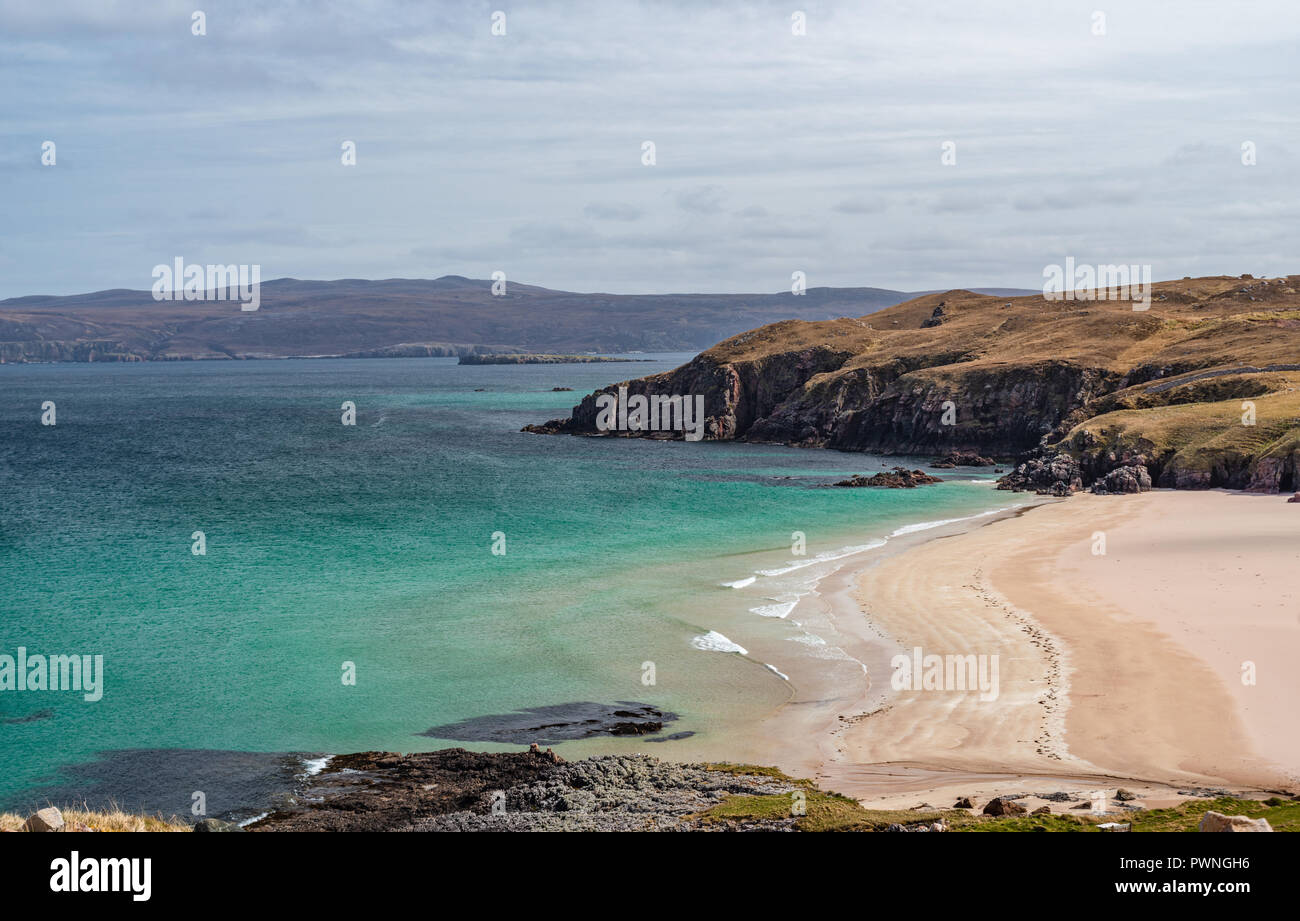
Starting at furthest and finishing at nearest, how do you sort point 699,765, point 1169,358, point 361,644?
point 1169,358
point 361,644
point 699,765

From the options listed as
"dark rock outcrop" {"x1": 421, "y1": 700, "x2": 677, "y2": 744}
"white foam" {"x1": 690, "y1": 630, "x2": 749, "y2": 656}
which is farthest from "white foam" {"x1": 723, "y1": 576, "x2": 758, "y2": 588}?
"dark rock outcrop" {"x1": 421, "y1": 700, "x2": 677, "y2": 744}

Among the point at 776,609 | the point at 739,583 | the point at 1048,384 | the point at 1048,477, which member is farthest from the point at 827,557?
the point at 1048,384

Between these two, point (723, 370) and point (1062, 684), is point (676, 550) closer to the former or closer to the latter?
point (1062, 684)

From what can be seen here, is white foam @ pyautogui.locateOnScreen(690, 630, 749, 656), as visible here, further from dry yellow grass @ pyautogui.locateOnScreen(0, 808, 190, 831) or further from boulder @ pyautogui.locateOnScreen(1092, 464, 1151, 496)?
boulder @ pyautogui.locateOnScreen(1092, 464, 1151, 496)

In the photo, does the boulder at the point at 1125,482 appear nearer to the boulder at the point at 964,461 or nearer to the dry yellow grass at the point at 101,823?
the boulder at the point at 964,461

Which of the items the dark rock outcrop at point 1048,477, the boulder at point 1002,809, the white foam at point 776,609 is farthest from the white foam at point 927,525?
the boulder at point 1002,809

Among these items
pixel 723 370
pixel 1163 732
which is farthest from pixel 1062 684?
pixel 723 370

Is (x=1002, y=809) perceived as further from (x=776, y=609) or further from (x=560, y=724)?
(x=776, y=609)
